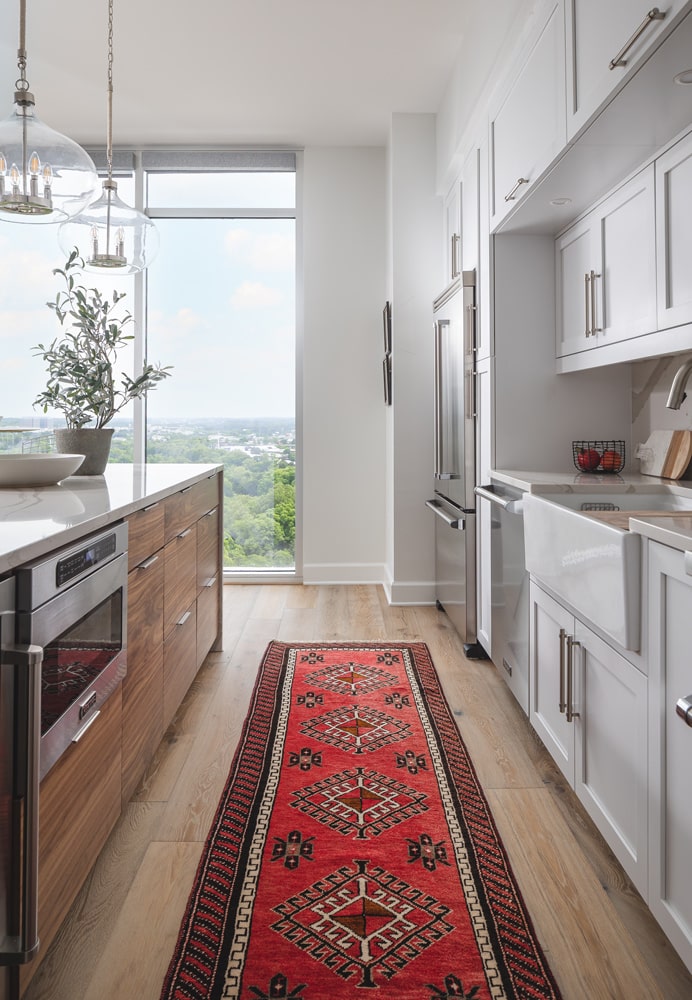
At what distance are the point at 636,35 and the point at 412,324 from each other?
8.73 ft

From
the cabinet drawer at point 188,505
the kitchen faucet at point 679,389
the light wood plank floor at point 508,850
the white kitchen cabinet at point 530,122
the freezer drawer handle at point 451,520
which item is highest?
the white kitchen cabinet at point 530,122

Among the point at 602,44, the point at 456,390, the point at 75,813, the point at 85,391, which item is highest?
the point at 602,44

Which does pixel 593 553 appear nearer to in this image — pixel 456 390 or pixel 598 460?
pixel 598 460

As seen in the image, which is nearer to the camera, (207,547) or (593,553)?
(593,553)

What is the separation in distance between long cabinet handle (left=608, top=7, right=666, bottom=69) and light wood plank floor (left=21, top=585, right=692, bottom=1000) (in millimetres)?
1810

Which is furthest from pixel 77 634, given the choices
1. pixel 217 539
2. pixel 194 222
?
pixel 194 222

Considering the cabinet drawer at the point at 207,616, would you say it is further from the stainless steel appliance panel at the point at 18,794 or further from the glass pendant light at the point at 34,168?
the stainless steel appliance panel at the point at 18,794

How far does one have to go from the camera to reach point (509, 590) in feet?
8.18

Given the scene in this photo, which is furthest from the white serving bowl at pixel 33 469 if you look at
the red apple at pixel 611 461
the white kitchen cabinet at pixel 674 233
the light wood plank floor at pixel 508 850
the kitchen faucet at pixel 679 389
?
the red apple at pixel 611 461

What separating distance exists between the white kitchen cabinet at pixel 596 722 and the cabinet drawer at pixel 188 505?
3.81 ft

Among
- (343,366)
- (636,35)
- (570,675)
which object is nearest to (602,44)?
(636,35)

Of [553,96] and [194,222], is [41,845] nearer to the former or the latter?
[553,96]

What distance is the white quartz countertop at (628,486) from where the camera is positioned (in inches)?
47.3

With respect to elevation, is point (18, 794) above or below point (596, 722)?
above
